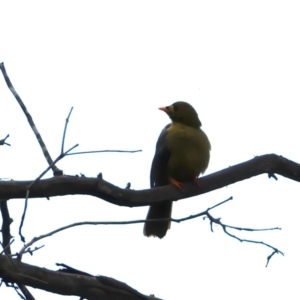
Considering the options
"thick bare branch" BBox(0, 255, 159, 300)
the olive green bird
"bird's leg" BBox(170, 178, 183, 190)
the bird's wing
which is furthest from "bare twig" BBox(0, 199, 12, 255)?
the bird's wing

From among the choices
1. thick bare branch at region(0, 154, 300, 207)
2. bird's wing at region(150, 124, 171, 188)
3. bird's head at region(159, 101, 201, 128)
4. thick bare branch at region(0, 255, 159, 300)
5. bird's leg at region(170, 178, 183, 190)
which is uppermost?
bird's head at region(159, 101, 201, 128)

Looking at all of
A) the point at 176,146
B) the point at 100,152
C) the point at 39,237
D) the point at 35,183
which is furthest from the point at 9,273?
the point at 176,146

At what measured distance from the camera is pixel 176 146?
5359 millimetres

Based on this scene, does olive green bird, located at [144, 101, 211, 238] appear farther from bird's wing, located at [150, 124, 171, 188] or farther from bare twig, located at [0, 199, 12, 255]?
bare twig, located at [0, 199, 12, 255]

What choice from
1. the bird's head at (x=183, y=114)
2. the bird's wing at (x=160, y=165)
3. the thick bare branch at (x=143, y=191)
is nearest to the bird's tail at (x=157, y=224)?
the bird's wing at (x=160, y=165)

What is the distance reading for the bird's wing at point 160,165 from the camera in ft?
17.7

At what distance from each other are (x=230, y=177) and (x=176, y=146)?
160cm

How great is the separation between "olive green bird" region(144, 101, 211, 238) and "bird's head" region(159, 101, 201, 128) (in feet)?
0.09

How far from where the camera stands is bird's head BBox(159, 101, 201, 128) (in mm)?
5719

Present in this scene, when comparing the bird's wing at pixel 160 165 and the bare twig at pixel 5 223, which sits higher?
the bird's wing at pixel 160 165

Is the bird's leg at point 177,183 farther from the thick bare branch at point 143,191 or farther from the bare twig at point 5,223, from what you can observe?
the bare twig at point 5,223

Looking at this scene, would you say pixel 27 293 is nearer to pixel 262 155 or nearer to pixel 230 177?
pixel 230 177

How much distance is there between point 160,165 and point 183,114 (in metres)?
0.57

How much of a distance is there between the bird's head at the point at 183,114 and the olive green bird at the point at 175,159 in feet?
0.09
